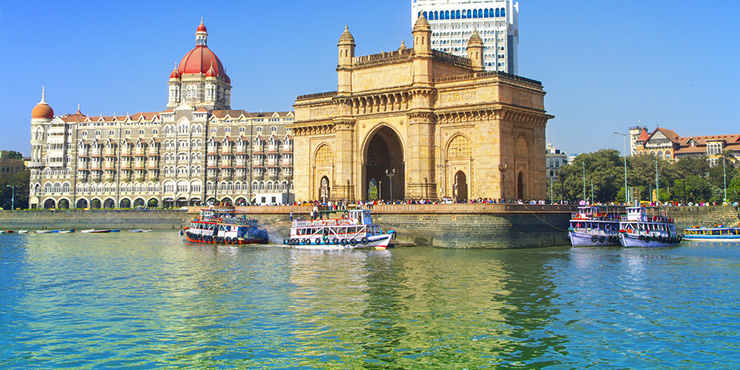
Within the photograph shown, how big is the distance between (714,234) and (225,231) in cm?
4460

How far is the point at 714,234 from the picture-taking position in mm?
64062

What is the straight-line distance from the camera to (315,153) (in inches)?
2724

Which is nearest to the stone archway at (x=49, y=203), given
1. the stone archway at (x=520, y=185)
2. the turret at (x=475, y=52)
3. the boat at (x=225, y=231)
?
the boat at (x=225, y=231)

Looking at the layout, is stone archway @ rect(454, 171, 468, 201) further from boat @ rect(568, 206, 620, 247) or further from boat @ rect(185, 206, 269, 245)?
boat @ rect(185, 206, 269, 245)

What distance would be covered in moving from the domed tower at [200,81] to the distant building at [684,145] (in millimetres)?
86187

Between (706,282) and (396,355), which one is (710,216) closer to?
(706,282)

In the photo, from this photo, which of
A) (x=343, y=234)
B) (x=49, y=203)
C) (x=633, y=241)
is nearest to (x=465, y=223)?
(x=343, y=234)

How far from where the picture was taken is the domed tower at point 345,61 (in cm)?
6444

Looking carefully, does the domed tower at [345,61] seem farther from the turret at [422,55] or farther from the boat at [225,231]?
the boat at [225,231]

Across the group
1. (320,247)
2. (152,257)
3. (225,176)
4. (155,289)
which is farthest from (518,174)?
(225,176)

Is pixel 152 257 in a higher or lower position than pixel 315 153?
lower

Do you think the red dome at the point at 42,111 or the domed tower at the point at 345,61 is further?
the red dome at the point at 42,111

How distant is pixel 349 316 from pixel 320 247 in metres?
27.6

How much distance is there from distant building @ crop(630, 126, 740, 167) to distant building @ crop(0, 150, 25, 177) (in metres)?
133
